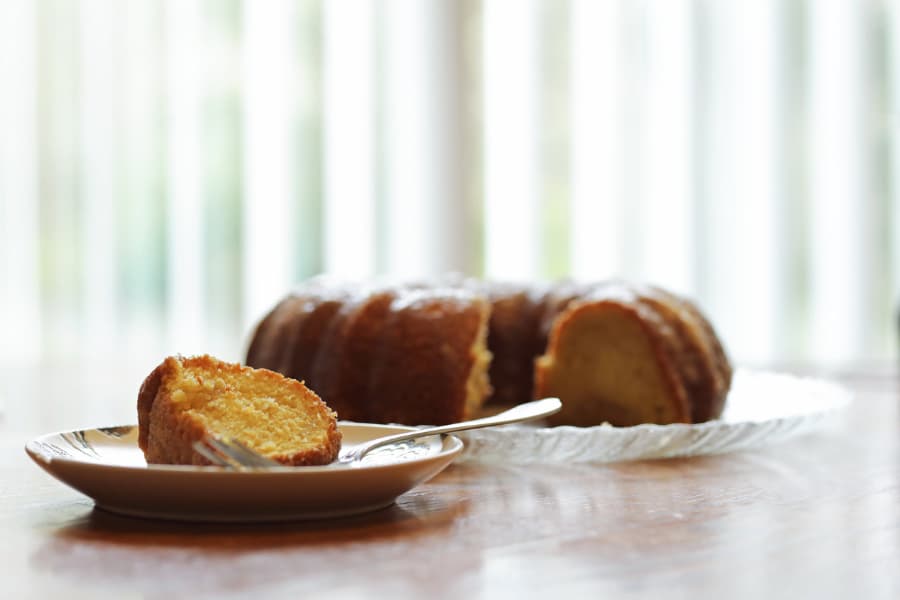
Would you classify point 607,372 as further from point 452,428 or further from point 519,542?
point 519,542

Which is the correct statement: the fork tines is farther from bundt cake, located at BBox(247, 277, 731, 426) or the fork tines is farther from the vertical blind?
the vertical blind

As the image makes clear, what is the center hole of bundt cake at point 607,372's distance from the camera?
1624 mm

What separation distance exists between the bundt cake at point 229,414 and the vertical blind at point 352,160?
3.39 m

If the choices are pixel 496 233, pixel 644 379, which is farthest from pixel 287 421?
pixel 496 233

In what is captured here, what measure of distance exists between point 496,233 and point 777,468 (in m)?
3.49

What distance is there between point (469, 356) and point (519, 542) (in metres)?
0.77

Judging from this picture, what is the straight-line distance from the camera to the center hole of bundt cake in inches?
63.9

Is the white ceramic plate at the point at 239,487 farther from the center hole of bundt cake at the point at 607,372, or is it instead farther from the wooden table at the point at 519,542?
the center hole of bundt cake at the point at 607,372

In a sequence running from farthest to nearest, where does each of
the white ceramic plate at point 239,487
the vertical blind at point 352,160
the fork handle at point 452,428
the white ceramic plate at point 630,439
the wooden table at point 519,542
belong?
the vertical blind at point 352,160, the white ceramic plate at point 630,439, the fork handle at point 452,428, the white ceramic plate at point 239,487, the wooden table at point 519,542

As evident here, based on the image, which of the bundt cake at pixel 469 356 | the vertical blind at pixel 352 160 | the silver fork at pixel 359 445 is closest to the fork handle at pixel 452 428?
the silver fork at pixel 359 445

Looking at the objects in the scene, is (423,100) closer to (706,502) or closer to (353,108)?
(353,108)

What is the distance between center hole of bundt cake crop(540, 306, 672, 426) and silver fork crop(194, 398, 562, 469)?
0.46m

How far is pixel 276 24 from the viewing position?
4574mm

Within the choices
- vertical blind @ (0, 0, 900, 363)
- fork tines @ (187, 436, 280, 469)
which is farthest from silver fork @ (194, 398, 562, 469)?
vertical blind @ (0, 0, 900, 363)
